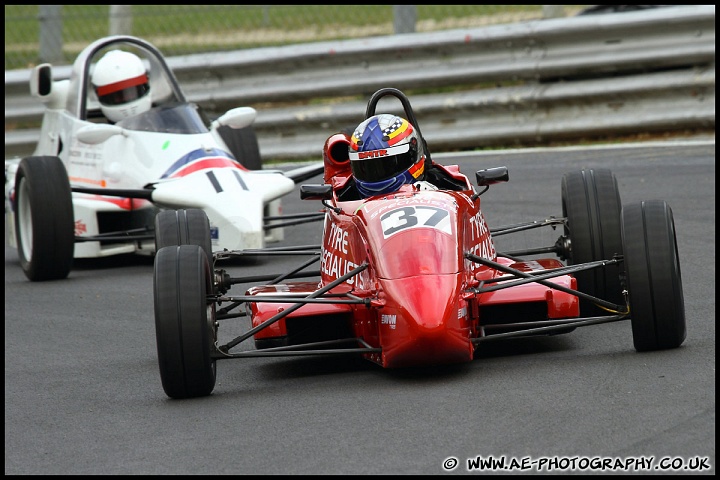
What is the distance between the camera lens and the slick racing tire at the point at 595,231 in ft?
24.3

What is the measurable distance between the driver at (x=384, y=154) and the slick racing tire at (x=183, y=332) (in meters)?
1.29

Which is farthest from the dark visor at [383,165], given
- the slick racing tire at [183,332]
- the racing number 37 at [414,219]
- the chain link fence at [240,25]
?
the chain link fence at [240,25]

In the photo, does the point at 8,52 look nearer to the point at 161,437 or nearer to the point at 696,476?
the point at 161,437

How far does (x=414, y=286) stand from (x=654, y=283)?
3.72ft

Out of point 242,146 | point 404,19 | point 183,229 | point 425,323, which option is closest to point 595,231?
point 425,323

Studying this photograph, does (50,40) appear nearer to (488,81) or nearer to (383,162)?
(488,81)

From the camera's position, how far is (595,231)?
24.9 feet

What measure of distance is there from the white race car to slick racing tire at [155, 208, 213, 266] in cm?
207

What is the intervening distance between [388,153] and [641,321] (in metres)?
1.70

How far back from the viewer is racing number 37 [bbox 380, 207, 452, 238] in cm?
645

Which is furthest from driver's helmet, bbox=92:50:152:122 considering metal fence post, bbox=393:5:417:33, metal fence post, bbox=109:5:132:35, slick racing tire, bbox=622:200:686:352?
slick racing tire, bbox=622:200:686:352

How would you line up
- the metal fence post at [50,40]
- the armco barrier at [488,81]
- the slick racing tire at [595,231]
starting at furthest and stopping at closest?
the metal fence post at [50,40]
the armco barrier at [488,81]
the slick racing tire at [595,231]

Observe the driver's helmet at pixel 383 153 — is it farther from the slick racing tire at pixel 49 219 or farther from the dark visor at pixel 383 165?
the slick racing tire at pixel 49 219
